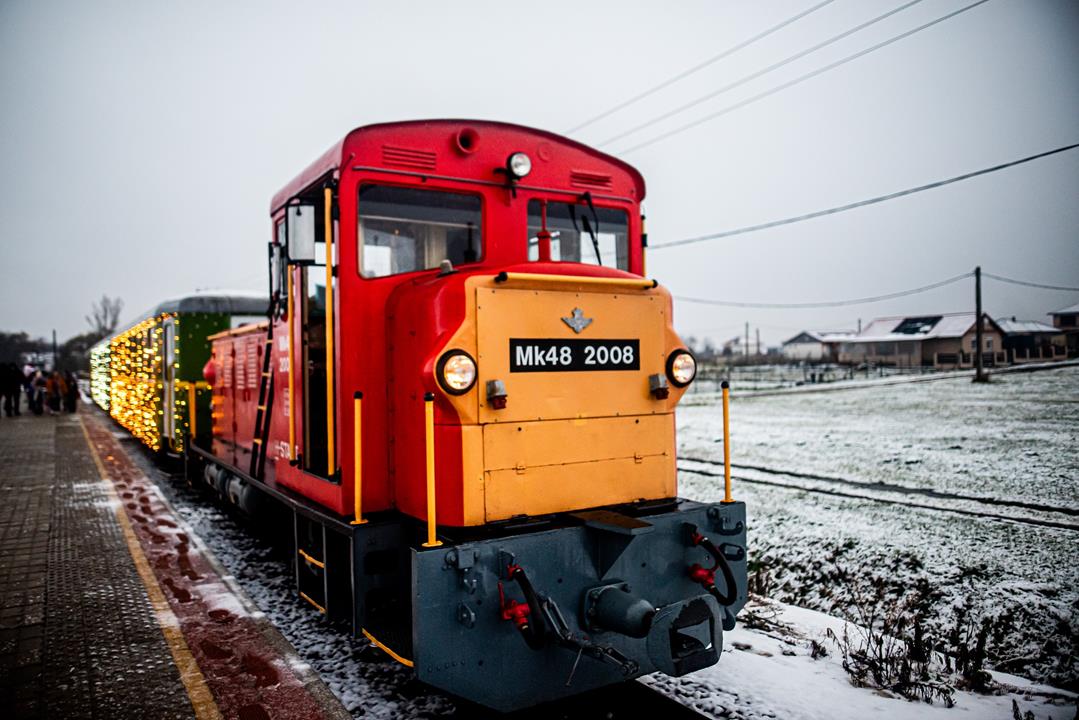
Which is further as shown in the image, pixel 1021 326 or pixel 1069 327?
pixel 1021 326

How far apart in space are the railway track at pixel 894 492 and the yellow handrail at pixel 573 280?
19.9ft

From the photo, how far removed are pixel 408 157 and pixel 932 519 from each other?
6927 millimetres

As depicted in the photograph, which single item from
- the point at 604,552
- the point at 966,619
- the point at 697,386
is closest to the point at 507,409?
the point at 604,552

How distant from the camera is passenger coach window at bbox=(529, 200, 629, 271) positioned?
4.73 m

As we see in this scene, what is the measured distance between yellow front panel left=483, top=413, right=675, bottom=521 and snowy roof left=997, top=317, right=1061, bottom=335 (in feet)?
74.8

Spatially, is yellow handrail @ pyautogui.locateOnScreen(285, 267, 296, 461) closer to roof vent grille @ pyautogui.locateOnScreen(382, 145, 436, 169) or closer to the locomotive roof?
Answer: the locomotive roof

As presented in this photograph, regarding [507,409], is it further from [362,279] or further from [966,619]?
[966,619]

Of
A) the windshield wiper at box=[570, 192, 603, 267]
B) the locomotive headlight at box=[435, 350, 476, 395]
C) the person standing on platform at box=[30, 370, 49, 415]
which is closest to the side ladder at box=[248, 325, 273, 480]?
the windshield wiper at box=[570, 192, 603, 267]

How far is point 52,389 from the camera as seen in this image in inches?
1012

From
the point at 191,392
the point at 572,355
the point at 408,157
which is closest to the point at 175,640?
the point at 572,355

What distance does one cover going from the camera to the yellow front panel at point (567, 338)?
11.9 ft

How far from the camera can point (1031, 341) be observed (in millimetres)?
26281

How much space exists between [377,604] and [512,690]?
105 centimetres

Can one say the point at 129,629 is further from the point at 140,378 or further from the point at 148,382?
the point at 140,378
